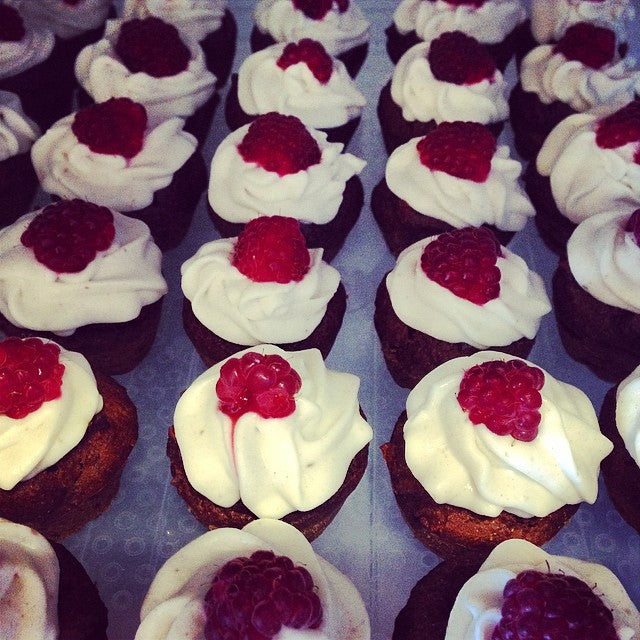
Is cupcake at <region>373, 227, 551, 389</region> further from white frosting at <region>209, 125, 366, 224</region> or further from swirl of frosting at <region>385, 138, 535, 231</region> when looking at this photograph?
white frosting at <region>209, 125, 366, 224</region>

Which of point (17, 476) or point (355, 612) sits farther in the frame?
point (17, 476)

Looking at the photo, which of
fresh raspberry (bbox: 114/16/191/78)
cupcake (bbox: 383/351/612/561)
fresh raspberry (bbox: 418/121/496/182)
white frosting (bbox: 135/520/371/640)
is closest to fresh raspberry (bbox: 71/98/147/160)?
fresh raspberry (bbox: 114/16/191/78)

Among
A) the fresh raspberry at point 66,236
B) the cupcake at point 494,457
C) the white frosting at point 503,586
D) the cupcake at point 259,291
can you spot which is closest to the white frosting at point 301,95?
the cupcake at point 259,291

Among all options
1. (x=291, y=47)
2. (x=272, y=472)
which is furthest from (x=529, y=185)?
(x=272, y=472)

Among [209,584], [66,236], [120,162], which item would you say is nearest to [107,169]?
[120,162]

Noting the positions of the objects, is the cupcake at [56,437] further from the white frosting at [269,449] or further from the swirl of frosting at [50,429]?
the white frosting at [269,449]

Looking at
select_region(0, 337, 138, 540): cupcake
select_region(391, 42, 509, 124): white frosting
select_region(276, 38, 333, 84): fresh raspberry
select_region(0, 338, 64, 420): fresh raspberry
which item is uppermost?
select_region(276, 38, 333, 84): fresh raspberry

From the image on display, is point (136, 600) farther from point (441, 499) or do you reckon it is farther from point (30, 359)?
point (441, 499)
